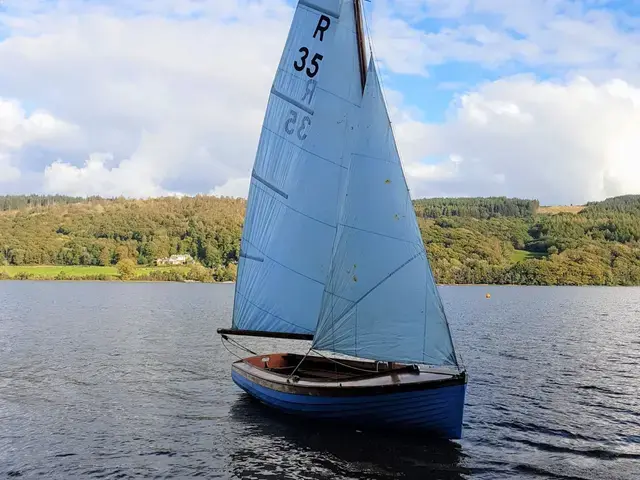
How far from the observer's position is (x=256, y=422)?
24.7 metres

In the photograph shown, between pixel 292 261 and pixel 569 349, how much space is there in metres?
33.2

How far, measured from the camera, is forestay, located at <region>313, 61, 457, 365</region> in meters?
19.8

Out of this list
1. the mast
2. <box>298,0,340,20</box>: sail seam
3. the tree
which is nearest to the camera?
the mast

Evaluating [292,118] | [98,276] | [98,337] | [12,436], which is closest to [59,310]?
[98,337]

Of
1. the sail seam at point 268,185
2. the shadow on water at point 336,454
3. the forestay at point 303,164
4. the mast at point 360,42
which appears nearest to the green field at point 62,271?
the sail seam at point 268,185

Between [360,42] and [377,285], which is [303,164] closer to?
[360,42]

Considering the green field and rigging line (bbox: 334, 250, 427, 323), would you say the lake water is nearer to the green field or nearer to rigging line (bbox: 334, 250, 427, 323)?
rigging line (bbox: 334, 250, 427, 323)

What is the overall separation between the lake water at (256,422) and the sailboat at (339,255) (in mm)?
1600

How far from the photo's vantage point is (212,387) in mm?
31938

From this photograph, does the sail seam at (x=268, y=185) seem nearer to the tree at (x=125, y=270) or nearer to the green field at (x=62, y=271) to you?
the tree at (x=125, y=270)

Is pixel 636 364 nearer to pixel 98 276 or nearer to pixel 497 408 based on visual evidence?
pixel 497 408

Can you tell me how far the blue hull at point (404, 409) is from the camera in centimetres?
1941

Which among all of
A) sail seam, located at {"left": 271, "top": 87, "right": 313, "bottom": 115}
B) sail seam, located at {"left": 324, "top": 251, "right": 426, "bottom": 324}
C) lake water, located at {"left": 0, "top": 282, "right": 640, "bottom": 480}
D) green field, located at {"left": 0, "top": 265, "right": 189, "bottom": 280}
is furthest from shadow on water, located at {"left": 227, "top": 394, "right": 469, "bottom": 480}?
green field, located at {"left": 0, "top": 265, "right": 189, "bottom": 280}

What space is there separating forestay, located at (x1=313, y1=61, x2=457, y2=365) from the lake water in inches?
147
